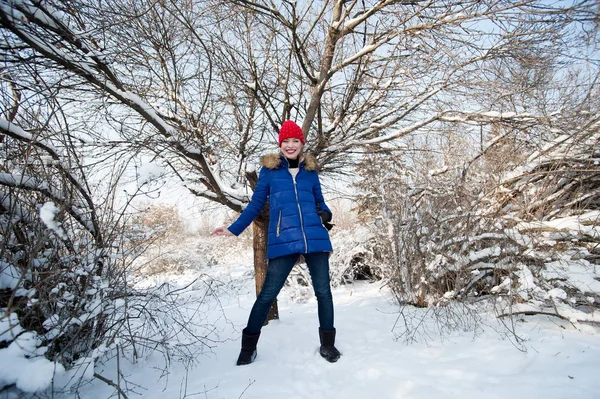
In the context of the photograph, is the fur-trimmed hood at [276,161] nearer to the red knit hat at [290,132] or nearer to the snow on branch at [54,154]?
the red knit hat at [290,132]

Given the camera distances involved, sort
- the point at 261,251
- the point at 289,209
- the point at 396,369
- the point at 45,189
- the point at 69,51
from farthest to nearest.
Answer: the point at 261,251, the point at 289,209, the point at 69,51, the point at 396,369, the point at 45,189

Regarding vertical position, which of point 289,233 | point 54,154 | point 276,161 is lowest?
point 289,233

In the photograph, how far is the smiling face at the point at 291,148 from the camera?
2260 mm

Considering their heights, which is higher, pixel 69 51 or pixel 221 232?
pixel 69 51

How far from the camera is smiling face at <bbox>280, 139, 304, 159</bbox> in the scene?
2.26m

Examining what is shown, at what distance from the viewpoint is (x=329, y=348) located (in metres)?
1.99

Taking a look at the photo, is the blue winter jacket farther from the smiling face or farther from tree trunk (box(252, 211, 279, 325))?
tree trunk (box(252, 211, 279, 325))

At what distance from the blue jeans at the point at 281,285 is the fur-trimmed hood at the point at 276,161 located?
0.67 meters

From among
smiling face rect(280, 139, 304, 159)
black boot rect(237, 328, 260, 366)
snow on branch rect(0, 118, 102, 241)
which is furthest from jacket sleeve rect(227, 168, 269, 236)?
snow on branch rect(0, 118, 102, 241)

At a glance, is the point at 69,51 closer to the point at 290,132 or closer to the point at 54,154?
the point at 54,154

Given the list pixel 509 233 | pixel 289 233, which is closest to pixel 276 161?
pixel 289 233

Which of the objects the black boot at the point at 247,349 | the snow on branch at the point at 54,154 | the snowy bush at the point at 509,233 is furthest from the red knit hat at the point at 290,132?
the snowy bush at the point at 509,233

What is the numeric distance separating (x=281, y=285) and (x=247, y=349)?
474 mm

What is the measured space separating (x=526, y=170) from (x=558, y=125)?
0.51m
